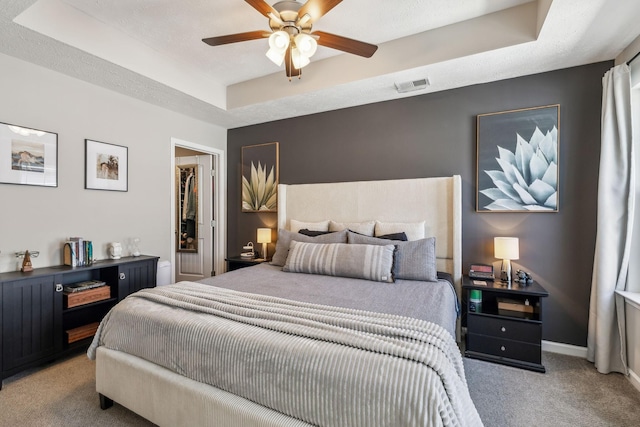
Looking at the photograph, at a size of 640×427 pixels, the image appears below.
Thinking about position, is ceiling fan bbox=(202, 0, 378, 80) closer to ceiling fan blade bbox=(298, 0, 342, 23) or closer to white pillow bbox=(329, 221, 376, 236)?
ceiling fan blade bbox=(298, 0, 342, 23)

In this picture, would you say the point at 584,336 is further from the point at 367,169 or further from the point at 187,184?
the point at 187,184

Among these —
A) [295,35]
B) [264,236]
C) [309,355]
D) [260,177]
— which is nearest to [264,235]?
[264,236]

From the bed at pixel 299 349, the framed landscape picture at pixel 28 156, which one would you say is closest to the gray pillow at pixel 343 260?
the bed at pixel 299 349

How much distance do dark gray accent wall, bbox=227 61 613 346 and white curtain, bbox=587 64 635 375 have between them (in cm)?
26

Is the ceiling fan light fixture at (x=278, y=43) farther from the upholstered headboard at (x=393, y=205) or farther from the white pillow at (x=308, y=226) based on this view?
the white pillow at (x=308, y=226)

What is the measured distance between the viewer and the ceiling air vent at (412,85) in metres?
2.95

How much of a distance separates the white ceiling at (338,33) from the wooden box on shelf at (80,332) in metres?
2.37

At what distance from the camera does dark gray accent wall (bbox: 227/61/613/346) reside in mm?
2627

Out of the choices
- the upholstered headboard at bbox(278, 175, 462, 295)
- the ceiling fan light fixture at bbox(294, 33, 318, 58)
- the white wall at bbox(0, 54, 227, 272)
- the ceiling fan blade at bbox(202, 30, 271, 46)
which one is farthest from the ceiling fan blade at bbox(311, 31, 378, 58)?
the white wall at bbox(0, 54, 227, 272)

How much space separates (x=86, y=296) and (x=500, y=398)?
137 inches

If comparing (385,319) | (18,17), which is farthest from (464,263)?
(18,17)

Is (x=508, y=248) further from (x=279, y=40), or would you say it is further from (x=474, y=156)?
(x=279, y=40)

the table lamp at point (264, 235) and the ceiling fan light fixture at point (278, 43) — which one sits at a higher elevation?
the ceiling fan light fixture at point (278, 43)

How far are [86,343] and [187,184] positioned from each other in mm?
2767
